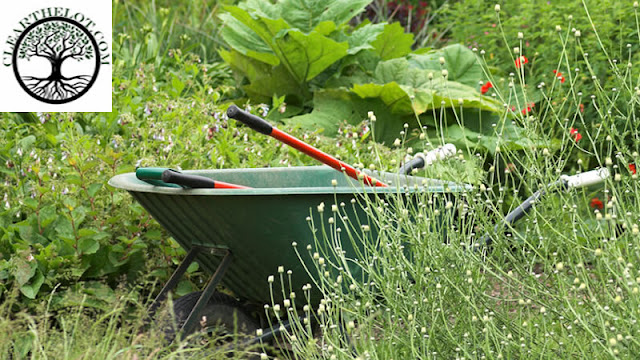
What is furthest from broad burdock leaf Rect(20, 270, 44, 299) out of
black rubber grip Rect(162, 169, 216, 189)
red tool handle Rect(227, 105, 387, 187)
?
red tool handle Rect(227, 105, 387, 187)

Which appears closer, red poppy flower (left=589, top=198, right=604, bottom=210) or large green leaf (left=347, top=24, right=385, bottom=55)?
red poppy flower (left=589, top=198, right=604, bottom=210)

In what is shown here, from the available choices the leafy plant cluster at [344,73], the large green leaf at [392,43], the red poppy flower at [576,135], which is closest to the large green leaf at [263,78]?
the leafy plant cluster at [344,73]

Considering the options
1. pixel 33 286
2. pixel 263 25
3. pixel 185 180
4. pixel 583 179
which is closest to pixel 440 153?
pixel 583 179

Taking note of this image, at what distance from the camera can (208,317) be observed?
2436mm

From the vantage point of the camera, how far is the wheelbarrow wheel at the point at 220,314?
2.43 meters

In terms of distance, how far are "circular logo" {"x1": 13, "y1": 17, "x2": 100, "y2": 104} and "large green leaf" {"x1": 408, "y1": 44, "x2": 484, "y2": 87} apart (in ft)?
6.76

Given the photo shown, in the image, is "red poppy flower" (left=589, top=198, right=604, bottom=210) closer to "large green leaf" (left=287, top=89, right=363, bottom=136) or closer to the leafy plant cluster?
the leafy plant cluster

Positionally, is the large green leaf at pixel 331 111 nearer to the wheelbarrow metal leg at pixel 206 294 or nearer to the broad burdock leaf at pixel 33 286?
the broad burdock leaf at pixel 33 286

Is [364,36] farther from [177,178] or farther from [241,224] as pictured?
[177,178]

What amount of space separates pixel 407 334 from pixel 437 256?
207mm

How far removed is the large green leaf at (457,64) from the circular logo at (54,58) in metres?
2.06

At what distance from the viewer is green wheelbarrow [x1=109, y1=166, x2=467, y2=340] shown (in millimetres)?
2107

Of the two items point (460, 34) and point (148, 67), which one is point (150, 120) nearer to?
point (148, 67)

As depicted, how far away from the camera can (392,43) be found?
5.10m
